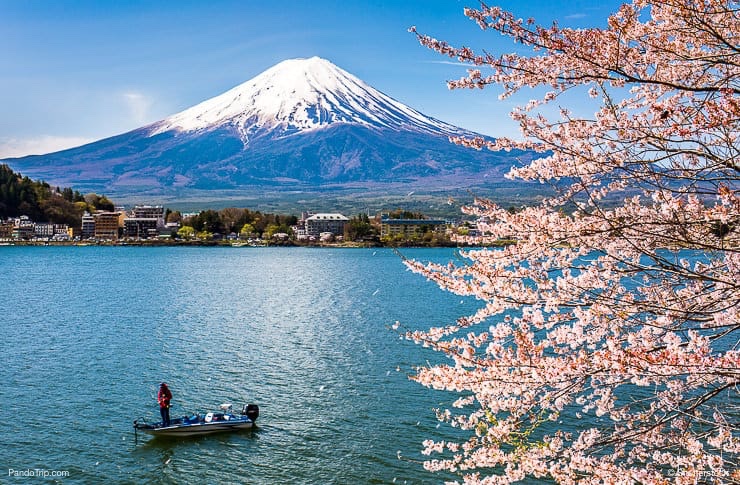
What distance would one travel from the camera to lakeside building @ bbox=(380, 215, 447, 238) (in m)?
96.1

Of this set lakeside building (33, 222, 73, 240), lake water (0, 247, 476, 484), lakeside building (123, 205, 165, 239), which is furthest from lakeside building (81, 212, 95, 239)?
lake water (0, 247, 476, 484)

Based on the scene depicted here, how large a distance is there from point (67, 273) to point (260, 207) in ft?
407

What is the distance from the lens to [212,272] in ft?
166

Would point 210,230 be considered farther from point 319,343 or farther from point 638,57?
point 638,57

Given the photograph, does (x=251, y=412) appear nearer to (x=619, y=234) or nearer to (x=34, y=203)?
(x=619, y=234)

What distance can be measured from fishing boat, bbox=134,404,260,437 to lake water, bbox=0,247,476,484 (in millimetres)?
196

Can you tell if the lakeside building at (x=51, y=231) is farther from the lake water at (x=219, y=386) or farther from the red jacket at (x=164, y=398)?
the red jacket at (x=164, y=398)

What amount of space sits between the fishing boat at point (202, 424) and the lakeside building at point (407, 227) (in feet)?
271

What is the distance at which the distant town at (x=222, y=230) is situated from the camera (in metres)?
98.7

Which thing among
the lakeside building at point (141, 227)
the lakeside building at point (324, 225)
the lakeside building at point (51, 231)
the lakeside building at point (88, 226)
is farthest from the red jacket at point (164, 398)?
the lakeside building at point (88, 226)

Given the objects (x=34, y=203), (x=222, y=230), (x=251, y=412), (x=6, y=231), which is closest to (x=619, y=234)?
(x=251, y=412)

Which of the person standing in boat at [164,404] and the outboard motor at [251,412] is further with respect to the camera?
the outboard motor at [251,412]

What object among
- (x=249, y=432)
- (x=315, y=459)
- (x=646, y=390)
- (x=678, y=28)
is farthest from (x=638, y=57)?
(x=646, y=390)

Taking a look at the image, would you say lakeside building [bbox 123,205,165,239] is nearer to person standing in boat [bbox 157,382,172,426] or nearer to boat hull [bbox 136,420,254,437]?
person standing in boat [bbox 157,382,172,426]
